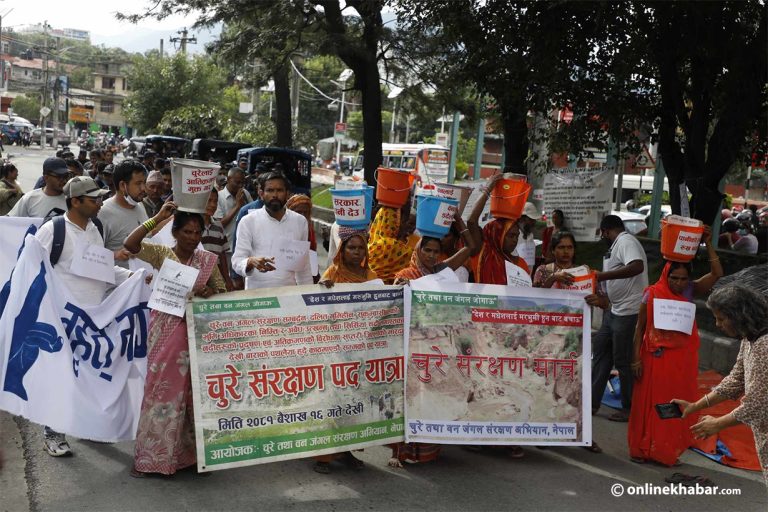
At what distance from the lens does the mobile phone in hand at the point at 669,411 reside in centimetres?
482

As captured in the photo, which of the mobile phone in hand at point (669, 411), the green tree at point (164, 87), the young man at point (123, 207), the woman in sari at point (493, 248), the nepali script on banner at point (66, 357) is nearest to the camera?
the mobile phone in hand at point (669, 411)

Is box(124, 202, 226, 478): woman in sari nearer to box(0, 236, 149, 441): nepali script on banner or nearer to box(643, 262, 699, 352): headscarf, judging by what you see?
box(0, 236, 149, 441): nepali script on banner

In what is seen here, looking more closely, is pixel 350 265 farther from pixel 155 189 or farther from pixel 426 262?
pixel 155 189

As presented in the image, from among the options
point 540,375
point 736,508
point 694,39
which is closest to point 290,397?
point 540,375

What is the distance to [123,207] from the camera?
7.06m

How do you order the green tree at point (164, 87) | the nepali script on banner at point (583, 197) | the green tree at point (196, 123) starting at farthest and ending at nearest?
the green tree at point (164, 87) → the green tree at point (196, 123) → the nepali script on banner at point (583, 197)

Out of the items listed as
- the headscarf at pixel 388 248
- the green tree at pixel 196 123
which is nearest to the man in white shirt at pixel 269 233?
the headscarf at pixel 388 248

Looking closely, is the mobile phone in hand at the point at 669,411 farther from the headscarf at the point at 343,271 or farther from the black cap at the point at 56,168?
the black cap at the point at 56,168

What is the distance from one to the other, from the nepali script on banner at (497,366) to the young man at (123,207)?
2429 mm

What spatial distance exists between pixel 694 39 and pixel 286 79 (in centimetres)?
1839

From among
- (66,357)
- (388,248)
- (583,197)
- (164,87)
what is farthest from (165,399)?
(164,87)

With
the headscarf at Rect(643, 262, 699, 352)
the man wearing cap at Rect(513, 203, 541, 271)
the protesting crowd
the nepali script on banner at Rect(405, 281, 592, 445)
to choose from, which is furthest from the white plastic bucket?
the man wearing cap at Rect(513, 203, 541, 271)

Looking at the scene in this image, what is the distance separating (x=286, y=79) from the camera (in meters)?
26.6

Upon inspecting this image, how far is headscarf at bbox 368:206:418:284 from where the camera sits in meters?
7.20
